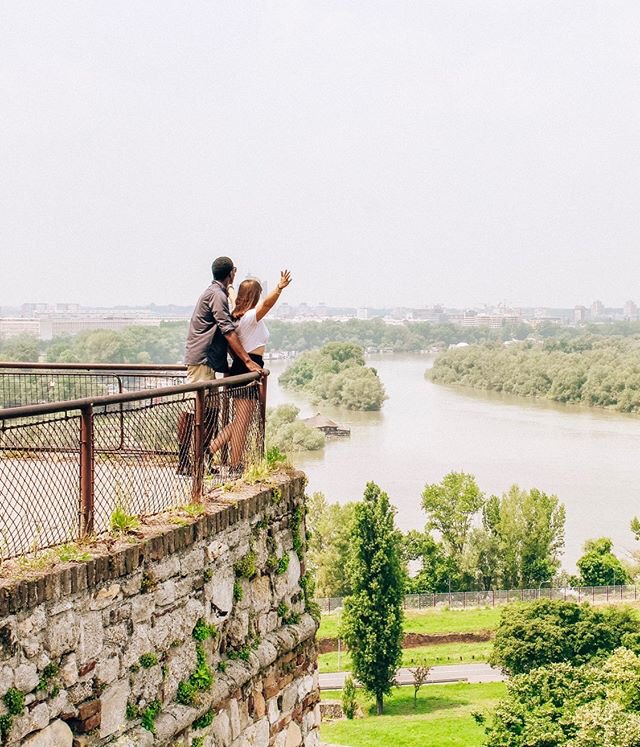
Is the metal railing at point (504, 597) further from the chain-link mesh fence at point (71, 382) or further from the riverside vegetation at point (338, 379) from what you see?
the riverside vegetation at point (338, 379)

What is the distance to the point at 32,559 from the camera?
11.8 feet

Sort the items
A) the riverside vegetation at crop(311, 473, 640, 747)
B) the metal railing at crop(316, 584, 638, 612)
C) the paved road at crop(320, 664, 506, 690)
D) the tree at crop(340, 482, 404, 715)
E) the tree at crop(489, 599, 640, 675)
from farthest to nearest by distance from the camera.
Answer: the metal railing at crop(316, 584, 638, 612) → the paved road at crop(320, 664, 506, 690) → the tree at crop(340, 482, 404, 715) → the tree at crop(489, 599, 640, 675) → the riverside vegetation at crop(311, 473, 640, 747)

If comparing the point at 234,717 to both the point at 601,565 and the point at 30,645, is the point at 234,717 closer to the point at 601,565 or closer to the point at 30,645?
the point at 30,645

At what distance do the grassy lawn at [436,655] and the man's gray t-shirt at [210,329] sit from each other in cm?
2850

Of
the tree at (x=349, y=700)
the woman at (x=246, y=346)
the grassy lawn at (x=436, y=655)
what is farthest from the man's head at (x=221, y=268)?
the grassy lawn at (x=436, y=655)

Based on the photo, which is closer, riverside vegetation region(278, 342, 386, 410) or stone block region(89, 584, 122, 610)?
→ stone block region(89, 584, 122, 610)

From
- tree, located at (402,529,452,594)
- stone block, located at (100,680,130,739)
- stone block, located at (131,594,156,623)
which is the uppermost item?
stone block, located at (131,594,156,623)

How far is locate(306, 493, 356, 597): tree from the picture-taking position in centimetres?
3781

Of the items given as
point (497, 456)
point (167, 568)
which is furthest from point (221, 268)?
point (497, 456)

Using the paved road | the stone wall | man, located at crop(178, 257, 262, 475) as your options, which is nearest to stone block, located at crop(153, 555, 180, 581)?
the stone wall

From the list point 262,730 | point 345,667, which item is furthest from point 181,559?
point 345,667

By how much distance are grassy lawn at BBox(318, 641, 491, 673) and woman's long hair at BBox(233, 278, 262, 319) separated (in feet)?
92.9

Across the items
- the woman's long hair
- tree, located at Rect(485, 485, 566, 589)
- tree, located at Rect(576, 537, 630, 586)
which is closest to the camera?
the woman's long hair

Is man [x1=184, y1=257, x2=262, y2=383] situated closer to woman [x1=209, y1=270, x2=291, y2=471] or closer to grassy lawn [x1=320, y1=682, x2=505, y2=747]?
woman [x1=209, y1=270, x2=291, y2=471]
